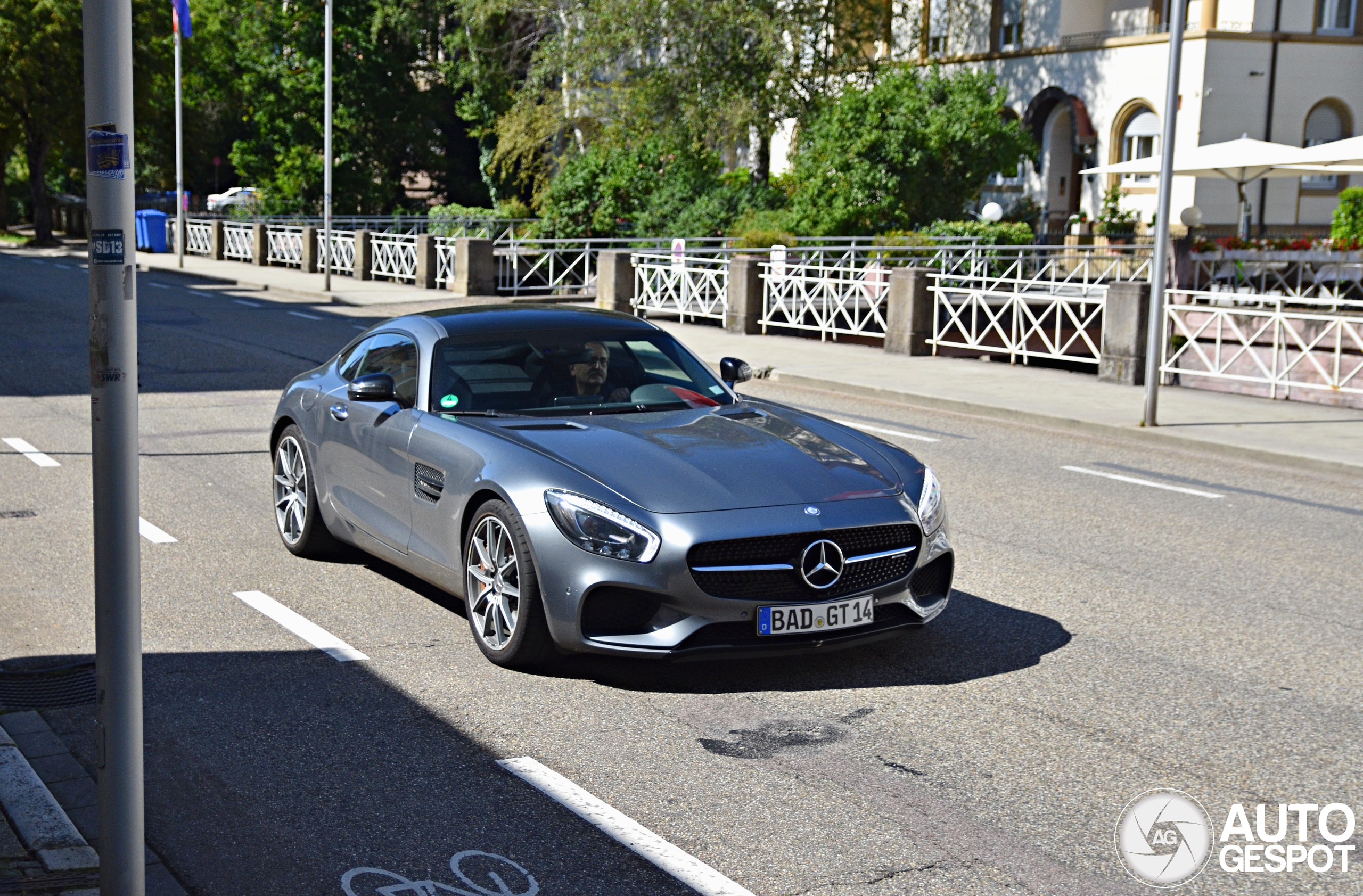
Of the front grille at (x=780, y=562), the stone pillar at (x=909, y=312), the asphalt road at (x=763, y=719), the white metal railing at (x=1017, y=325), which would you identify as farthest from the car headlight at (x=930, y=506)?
the stone pillar at (x=909, y=312)

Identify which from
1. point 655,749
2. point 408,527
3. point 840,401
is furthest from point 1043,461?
point 655,749

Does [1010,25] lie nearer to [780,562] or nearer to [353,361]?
[353,361]

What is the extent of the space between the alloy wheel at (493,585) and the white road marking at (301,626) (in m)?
0.54

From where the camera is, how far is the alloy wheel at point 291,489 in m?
8.33

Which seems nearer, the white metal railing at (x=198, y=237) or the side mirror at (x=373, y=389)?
the side mirror at (x=373, y=389)

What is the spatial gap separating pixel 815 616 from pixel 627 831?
1555 mm

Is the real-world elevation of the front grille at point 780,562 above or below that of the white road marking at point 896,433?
above

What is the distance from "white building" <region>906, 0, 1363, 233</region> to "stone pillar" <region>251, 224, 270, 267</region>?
66.2 ft

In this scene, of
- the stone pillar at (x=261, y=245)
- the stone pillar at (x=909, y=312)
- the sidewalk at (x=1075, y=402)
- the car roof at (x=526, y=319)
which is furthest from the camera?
the stone pillar at (x=261, y=245)

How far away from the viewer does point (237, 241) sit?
45.4 m

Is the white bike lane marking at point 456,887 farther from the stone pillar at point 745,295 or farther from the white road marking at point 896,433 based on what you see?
the stone pillar at point 745,295

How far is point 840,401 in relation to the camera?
17.5 m

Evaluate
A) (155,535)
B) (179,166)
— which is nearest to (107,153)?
(155,535)

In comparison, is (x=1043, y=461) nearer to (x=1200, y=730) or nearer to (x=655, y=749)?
(x=1200, y=730)
